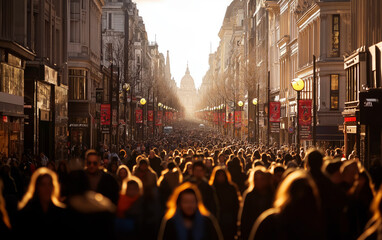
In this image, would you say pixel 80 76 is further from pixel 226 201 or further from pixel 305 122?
pixel 226 201

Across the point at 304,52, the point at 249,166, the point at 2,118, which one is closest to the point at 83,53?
the point at 304,52

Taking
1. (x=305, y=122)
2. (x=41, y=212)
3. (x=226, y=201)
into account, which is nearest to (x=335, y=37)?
(x=305, y=122)

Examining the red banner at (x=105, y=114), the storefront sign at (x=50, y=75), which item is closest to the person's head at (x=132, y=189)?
the storefront sign at (x=50, y=75)

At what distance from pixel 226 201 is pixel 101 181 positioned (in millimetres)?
1994

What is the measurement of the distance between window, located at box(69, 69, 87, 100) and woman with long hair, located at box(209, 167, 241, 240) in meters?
50.8

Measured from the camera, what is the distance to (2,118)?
34438mm

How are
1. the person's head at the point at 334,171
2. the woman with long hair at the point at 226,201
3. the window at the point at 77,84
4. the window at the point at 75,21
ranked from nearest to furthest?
the person's head at the point at 334,171 → the woman with long hair at the point at 226,201 → the window at the point at 77,84 → the window at the point at 75,21

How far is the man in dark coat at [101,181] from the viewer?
1239cm

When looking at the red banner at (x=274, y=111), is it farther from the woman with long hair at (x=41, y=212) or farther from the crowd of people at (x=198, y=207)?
the woman with long hair at (x=41, y=212)

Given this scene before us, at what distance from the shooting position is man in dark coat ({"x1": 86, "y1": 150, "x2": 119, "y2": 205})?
12.4m

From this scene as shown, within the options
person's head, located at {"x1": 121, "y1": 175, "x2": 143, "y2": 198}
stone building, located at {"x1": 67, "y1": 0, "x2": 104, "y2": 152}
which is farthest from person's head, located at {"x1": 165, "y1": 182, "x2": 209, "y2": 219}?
stone building, located at {"x1": 67, "y1": 0, "x2": 104, "y2": 152}

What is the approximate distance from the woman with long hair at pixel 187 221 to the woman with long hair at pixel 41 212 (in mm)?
991

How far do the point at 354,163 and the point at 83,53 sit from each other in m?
53.6

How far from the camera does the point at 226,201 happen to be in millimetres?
12312
